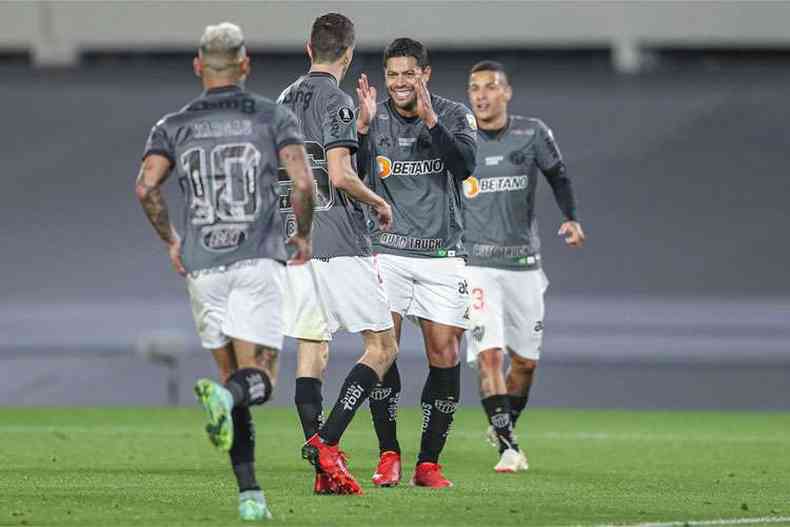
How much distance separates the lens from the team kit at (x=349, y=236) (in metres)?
6.37

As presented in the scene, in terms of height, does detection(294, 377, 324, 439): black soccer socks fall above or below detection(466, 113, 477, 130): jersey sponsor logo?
below

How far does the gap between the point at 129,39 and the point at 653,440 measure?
8.57 m

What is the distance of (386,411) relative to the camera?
8.22 meters

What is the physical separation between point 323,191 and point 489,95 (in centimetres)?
259

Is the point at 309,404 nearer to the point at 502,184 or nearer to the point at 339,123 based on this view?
the point at 339,123

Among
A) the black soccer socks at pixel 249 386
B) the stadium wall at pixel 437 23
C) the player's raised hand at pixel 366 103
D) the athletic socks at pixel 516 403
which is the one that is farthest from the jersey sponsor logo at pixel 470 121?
the stadium wall at pixel 437 23

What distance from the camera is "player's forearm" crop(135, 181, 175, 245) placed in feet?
21.1

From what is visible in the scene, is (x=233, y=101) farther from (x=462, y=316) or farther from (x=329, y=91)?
(x=462, y=316)

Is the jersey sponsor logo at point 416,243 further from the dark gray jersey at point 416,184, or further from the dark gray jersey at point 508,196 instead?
the dark gray jersey at point 508,196

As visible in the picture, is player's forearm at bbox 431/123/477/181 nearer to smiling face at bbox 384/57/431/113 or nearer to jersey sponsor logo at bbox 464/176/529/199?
smiling face at bbox 384/57/431/113

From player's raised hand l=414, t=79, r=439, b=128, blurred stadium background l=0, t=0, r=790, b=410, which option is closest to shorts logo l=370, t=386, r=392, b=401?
player's raised hand l=414, t=79, r=439, b=128

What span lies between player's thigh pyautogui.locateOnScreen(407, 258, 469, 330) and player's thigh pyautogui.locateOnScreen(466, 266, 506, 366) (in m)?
1.66

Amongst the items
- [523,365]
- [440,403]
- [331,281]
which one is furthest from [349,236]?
[523,365]

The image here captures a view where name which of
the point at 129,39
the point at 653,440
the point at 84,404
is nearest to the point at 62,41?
the point at 129,39
